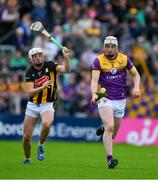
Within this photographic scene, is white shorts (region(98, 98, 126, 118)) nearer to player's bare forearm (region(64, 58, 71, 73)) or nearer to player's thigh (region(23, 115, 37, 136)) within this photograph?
player's bare forearm (region(64, 58, 71, 73))

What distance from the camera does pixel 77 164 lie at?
52.7 feet

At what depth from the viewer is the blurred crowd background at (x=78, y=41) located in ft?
85.2

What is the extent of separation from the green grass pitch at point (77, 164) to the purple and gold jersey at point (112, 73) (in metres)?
1.46

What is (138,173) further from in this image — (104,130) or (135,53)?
(135,53)

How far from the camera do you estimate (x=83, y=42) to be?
27391 millimetres

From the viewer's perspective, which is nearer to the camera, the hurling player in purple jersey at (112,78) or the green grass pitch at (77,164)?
the green grass pitch at (77,164)

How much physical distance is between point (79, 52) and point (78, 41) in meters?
0.39

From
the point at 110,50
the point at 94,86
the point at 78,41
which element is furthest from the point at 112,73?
the point at 78,41

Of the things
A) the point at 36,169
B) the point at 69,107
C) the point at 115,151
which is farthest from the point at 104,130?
the point at 69,107

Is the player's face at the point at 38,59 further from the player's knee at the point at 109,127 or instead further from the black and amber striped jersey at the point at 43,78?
the player's knee at the point at 109,127

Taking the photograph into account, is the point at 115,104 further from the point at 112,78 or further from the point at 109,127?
the point at 109,127

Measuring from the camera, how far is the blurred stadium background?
2544 cm

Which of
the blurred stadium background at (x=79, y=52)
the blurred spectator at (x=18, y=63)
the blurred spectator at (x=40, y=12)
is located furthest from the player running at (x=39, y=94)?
the blurred spectator at (x=40, y=12)

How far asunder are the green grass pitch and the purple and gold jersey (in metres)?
1.46
